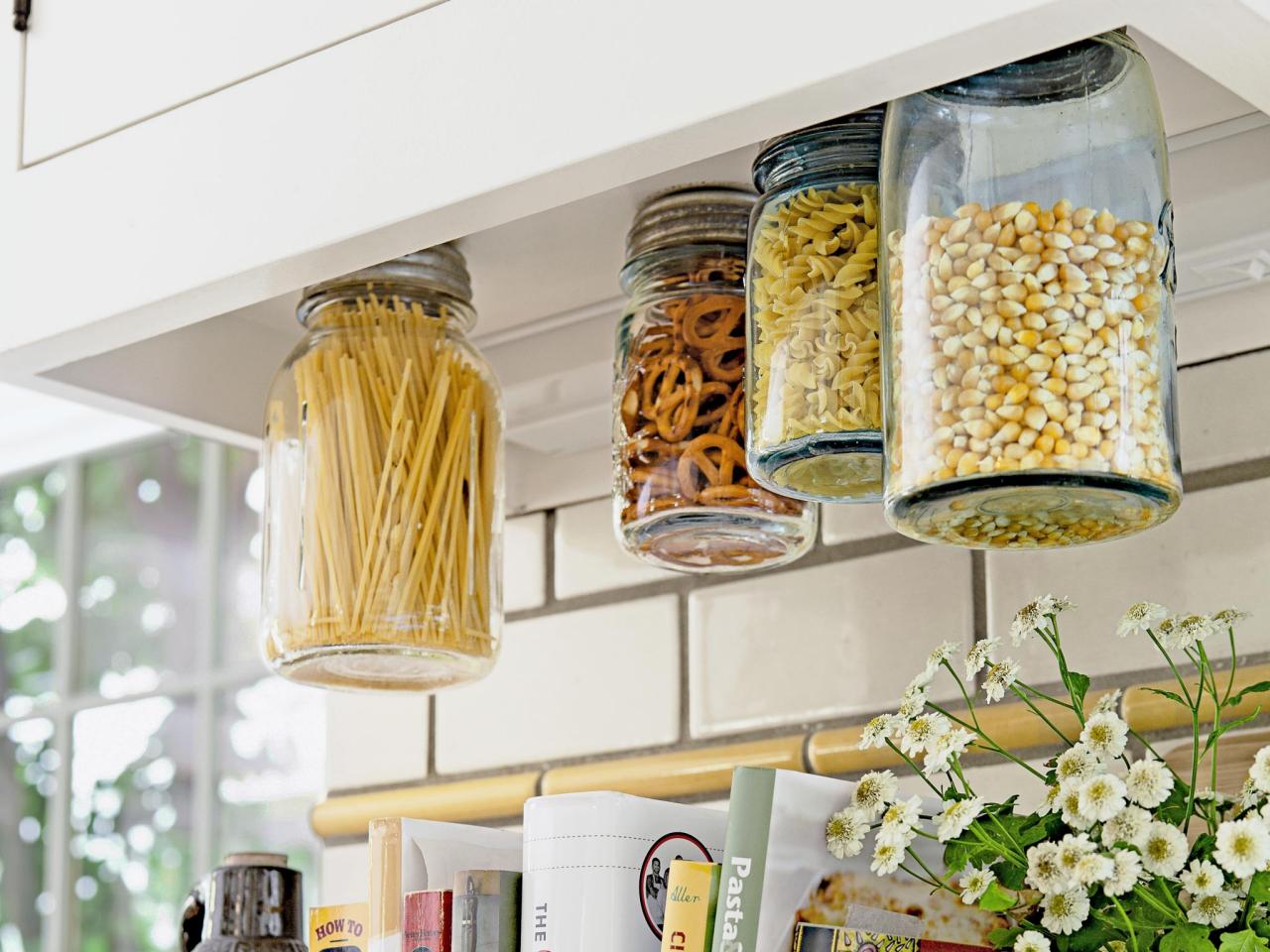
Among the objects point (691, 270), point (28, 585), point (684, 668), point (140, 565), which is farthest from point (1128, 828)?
point (28, 585)

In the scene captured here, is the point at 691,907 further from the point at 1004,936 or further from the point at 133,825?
the point at 133,825

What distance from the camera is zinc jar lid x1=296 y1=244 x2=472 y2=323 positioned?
39.5 inches

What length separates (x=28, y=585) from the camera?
9.30ft

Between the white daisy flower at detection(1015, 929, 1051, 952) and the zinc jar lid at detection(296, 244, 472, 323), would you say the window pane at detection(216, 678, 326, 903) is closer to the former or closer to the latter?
the zinc jar lid at detection(296, 244, 472, 323)

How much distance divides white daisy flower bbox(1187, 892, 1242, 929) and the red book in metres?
0.35

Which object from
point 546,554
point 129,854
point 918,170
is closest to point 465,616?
point 546,554

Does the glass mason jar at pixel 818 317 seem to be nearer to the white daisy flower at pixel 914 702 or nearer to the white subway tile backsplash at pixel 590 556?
the white daisy flower at pixel 914 702

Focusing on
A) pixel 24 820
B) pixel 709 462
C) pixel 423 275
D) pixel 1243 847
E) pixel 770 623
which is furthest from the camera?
pixel 24 820

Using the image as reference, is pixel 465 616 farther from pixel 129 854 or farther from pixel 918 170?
pixel 129 854

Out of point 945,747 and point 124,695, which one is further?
point 124,695

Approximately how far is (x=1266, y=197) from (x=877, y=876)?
14.7 inches

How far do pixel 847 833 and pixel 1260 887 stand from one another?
17 centimetres

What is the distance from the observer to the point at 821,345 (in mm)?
795

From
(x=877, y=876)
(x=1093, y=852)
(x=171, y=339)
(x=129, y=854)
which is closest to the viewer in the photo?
(x=1093, y=852)
